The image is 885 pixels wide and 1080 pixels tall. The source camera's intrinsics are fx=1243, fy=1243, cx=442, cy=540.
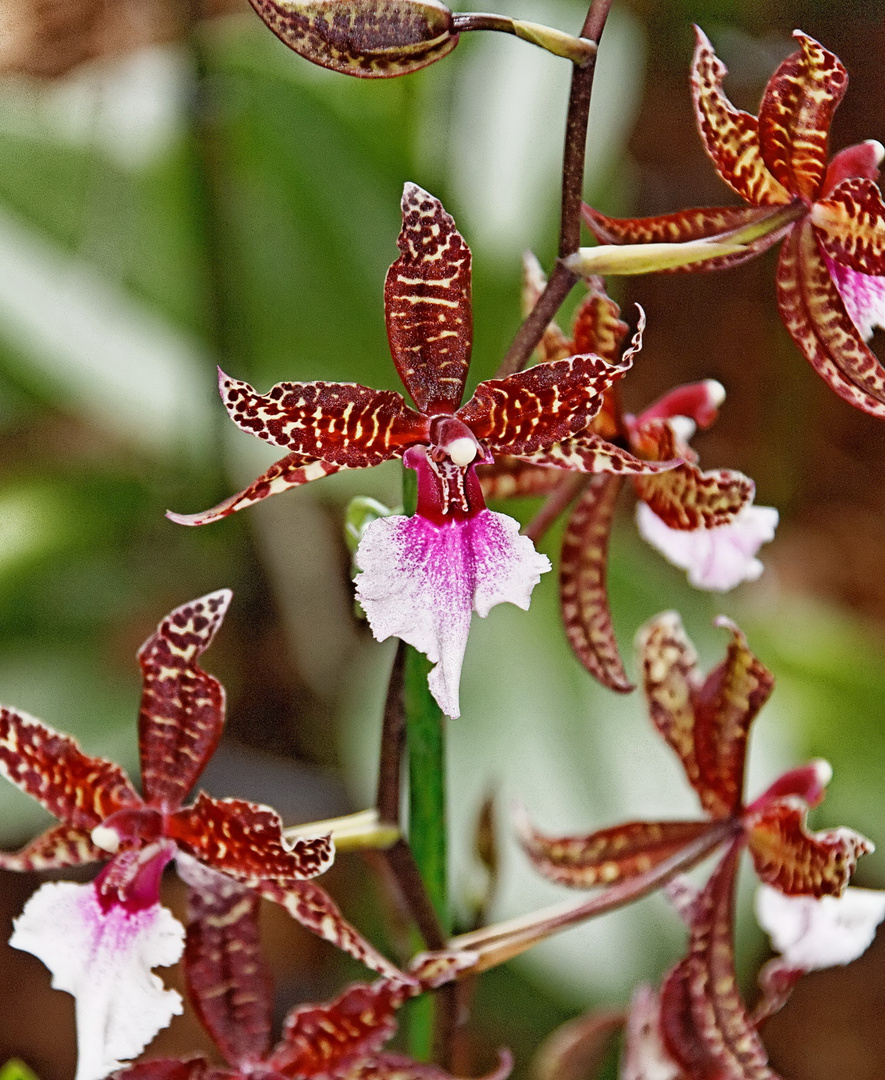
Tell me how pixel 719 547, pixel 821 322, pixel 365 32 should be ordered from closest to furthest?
pixel 365 32, pixel 821 322, pixel 719 547

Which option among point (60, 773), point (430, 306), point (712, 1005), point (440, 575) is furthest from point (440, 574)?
point (712, 1005)

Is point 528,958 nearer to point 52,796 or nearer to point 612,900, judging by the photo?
point 612,900

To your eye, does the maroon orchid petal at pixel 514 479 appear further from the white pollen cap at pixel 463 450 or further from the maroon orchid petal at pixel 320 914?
the maroon orchid petal at pixel 320 914

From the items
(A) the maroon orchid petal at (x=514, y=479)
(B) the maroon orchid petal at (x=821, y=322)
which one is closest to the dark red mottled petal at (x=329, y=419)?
(A) the maroon orchid petal at (x=514, y=479)

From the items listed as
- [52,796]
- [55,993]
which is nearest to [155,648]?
[52,796]

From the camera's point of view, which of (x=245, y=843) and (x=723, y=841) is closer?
(x=245, y=843)

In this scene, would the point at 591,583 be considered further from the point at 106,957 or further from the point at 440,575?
the point at 106,957

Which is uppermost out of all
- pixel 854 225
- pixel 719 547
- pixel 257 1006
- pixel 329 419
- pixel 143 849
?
pixel 854 225
